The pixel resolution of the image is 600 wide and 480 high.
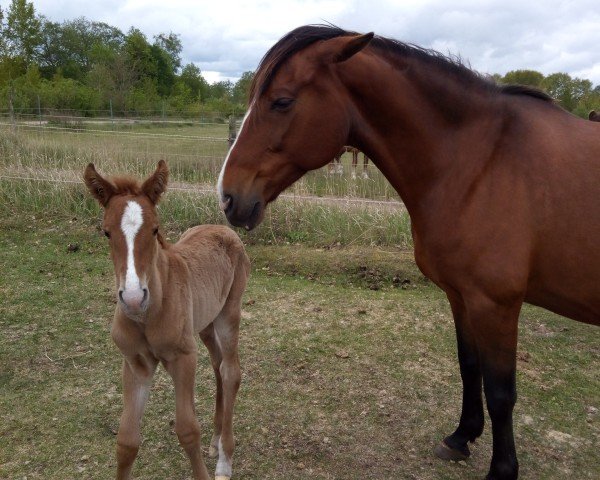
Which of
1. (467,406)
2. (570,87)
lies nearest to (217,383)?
(467,406)

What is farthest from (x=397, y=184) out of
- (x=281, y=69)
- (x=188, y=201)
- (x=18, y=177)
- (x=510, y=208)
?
(x=18, y=177)

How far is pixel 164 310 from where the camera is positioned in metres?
2.20

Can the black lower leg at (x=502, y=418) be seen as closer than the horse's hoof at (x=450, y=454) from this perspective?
Yes

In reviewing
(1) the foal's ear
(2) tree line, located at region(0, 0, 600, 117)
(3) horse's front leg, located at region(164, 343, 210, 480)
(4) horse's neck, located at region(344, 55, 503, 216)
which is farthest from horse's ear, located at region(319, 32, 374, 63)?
(2) tree line, located at region(0, 0, 600, 117)

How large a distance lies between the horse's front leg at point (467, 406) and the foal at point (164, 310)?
1275 millimetres

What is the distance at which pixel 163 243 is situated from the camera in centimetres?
245

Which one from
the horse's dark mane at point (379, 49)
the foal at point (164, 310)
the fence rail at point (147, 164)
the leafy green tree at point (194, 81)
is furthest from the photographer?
the leafy green tree at point (194, 81)

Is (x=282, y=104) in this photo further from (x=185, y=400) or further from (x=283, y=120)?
(x=185, y=400)

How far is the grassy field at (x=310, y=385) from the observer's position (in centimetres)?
265

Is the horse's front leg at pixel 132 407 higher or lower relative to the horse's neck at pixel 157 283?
lower

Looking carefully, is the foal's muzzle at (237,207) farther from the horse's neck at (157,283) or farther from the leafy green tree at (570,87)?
the leafy green tree at (570,87)

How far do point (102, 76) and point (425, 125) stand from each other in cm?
3398

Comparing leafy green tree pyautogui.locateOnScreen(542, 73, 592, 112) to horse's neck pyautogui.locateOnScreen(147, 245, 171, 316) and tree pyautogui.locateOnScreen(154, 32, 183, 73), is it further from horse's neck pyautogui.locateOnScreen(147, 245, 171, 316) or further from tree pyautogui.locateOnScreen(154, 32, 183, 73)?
tree pyautogui.locateOnScreen(154, 32, 183, 73)

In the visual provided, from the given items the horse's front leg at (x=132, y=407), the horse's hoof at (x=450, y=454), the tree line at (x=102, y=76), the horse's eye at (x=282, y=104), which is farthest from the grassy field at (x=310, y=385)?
the tree line at (x=102, y=76)
